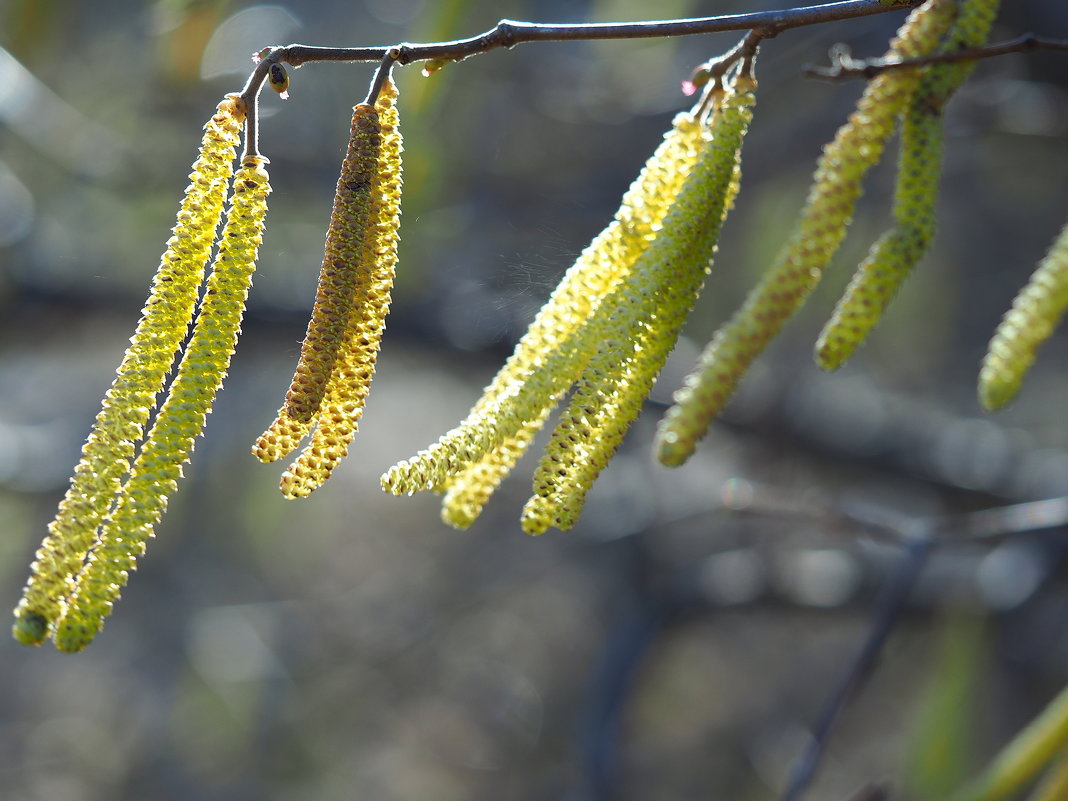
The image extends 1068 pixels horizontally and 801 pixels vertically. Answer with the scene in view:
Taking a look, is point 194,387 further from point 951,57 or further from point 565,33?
point 951,57

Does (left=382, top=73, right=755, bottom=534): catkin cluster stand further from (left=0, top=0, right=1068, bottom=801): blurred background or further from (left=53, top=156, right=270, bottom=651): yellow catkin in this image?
(left=0, top=0, right=1068, bottom=801): blurred background

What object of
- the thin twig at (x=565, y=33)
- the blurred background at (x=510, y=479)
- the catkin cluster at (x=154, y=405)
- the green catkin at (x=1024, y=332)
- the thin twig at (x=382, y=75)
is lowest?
the blurred background at (x=510, y=479)

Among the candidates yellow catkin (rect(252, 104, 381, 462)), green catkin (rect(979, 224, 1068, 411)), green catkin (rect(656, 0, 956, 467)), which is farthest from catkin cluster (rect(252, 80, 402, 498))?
green catkin (rect(979, 224, 1068, 411))

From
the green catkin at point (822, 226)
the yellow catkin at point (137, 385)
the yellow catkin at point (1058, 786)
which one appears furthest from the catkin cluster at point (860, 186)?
the yellow catkin at point (1058, 786)

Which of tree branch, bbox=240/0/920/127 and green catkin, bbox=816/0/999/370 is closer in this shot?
tree branch, bbox=240/0/920/127

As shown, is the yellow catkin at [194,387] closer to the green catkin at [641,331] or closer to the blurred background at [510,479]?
the green catkin at [641,331]

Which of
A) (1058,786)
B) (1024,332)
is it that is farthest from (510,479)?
(1024,332)

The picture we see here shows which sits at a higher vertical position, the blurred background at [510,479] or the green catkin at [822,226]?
the green catkin at [822,226]

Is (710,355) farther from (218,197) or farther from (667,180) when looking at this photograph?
(218,197)
